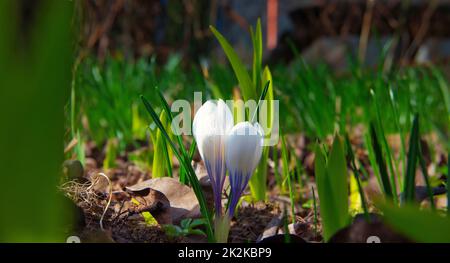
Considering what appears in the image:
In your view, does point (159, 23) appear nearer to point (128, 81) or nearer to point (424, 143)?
point (128, 81)

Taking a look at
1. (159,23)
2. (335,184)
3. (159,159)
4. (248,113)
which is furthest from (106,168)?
(159,23)

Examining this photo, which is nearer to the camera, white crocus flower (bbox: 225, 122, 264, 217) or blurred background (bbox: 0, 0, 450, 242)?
blurred background (bbox: 0, 0, 450, 242)

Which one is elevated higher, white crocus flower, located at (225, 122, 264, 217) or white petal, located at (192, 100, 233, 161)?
white petal, located at (192, 100, 233, 161)

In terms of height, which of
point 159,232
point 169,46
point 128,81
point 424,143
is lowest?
point 159,232

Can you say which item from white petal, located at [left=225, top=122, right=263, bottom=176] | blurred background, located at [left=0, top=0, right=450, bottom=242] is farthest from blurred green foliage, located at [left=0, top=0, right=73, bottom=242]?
white petal, located at [left=225, top=122, right=263, bottom=176]

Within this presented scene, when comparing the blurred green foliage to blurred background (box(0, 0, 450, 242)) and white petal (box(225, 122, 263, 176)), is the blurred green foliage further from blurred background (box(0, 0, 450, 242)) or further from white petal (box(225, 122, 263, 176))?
white petal (box(225, 122, 263, 176))

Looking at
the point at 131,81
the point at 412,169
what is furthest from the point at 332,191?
the point at 131,81

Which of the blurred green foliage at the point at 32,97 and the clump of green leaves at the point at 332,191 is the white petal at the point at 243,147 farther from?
Result: the blurred green foliage at the point at 32,97
